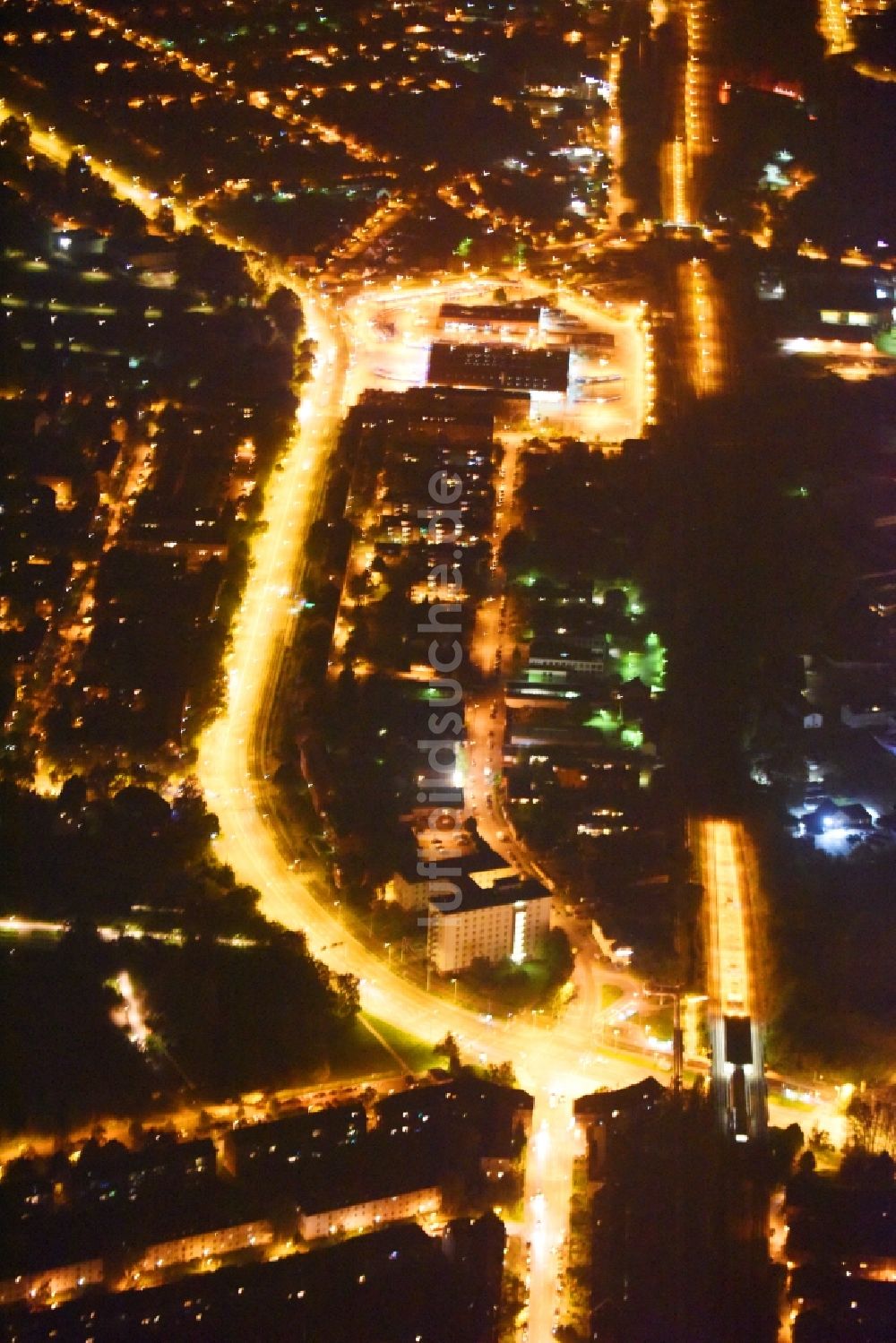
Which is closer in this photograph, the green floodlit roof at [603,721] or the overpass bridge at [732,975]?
the overpass bridge at [732,975]

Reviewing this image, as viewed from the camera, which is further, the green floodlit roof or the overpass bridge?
the green floodlit roof

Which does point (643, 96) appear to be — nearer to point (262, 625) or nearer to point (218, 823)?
point (262, 625)

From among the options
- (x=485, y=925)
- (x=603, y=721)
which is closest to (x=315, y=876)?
(x=485, y=925)

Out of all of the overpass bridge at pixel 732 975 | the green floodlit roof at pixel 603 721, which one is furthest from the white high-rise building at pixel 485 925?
the green floodlit roof at pixel 603 721

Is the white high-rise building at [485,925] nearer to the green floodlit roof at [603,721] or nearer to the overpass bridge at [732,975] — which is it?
the overpass bridge at [732,975]

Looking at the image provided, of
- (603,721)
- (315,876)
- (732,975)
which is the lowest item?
(732,975)

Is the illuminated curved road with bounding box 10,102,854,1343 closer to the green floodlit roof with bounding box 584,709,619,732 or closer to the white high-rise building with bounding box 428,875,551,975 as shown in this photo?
the white high-rise building with bounding box 428,875,551,975

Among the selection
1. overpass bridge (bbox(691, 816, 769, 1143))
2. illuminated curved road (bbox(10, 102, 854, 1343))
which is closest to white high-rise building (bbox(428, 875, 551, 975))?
illuminated curved road (bbox(10, 102, 854, 1343))

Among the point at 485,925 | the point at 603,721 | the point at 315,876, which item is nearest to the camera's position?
the point at 485,925

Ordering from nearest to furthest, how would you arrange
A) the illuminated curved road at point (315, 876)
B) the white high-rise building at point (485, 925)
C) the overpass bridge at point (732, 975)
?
the illuminated curved road at point (315, 876)
the overpass bridge at point (732, 975)
the white high-rise building at point (485, 925)

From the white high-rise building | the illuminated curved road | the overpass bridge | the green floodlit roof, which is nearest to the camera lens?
the illuminated curved road

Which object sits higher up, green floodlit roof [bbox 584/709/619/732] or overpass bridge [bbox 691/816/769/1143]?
green floodlit roof [bbox 584/709/619/732]

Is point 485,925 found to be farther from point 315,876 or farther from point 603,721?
point 603,721
